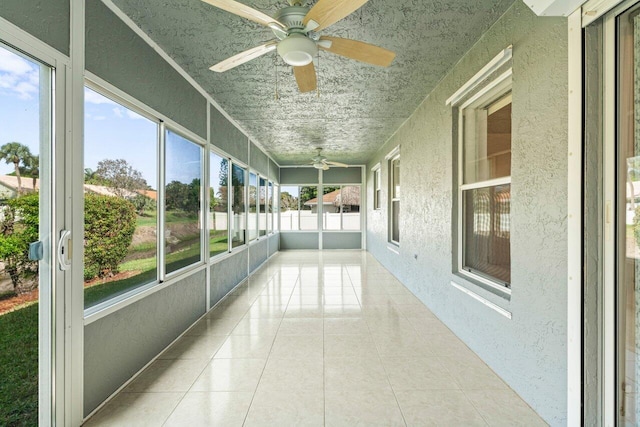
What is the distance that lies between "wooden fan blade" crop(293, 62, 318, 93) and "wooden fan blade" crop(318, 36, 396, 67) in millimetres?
271

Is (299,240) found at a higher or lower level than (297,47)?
lower

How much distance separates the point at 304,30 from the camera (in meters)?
2.11

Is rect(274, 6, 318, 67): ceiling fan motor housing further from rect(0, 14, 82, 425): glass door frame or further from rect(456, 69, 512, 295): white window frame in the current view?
rect(456, 69, 512, 295): white window frame

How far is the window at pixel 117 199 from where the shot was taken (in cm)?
221

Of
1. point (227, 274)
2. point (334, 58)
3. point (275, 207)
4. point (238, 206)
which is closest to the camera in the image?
point (334, 58)

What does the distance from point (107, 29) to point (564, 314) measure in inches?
136

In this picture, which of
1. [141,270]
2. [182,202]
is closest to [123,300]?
[141,270]

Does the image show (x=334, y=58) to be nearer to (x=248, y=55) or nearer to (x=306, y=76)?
(x=306, y=76)

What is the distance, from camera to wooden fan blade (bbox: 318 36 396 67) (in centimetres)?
224

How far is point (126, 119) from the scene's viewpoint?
2.57 metres

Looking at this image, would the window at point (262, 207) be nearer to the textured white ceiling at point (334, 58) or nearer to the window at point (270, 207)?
Result: the window at point (270, 207)

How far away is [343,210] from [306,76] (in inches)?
320

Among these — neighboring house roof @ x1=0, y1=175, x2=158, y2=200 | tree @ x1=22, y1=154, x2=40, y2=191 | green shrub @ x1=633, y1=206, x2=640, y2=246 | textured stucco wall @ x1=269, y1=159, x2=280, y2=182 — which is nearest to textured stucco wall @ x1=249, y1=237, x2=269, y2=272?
textured stucco wall @ x1=269, y1=159, x2=280, y2=182

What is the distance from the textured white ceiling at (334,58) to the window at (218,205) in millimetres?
852
